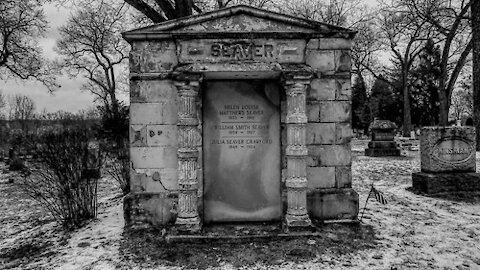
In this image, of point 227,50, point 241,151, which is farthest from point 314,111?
point 227,50

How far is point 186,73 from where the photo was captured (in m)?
4.88

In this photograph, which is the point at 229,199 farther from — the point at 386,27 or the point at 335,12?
the point at 386,27

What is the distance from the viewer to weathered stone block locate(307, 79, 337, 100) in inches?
213

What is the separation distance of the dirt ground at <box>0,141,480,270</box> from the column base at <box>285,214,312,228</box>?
241 millimetres

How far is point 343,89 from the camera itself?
17.8 feet

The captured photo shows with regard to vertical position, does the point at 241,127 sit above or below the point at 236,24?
below

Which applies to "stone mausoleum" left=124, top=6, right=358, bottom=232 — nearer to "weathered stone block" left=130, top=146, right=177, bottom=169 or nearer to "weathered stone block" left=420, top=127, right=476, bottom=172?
"weathered stone block" left=130, top=146, right=177, bottom=169

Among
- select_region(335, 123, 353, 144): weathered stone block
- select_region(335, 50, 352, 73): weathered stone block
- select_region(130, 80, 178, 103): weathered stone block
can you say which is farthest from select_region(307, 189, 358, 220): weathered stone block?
select_region(130, 80, 178, 103): weathered stone block

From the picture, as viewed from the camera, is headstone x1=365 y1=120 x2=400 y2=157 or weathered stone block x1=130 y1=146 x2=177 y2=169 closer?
weathered stone block x1=130 y1=146 x2=177 y2=169

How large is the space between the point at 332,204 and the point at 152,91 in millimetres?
3451

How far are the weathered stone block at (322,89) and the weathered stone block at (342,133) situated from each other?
0.48 meters

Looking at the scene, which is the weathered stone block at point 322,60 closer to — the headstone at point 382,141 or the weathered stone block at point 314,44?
the weathered stone block at point 314,44

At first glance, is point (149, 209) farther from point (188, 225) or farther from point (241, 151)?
point (241, 151)

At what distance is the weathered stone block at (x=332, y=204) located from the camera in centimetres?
543
